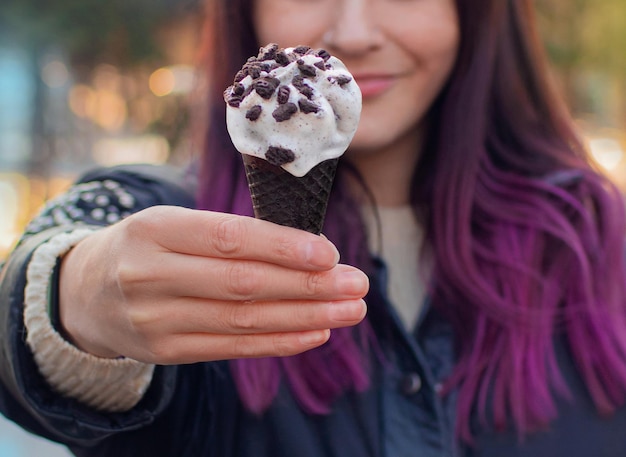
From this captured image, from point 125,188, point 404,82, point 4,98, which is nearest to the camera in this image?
point 125,188

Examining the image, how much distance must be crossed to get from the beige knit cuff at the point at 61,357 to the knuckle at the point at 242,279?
17.2 inches

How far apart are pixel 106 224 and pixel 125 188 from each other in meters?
0.20

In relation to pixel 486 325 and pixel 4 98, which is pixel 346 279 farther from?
pixel 4 98

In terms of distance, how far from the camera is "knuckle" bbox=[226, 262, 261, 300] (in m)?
1.17

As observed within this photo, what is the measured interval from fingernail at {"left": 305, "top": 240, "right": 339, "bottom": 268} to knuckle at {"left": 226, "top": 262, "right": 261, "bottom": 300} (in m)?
0.10

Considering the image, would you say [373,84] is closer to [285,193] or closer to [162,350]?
[285,193]

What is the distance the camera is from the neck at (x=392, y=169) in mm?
2273

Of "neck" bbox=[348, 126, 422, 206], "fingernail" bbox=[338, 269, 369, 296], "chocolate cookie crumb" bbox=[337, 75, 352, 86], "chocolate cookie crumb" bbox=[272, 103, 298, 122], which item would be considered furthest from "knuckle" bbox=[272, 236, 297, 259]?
"neck" bbox=[348, 126, 422, 206]

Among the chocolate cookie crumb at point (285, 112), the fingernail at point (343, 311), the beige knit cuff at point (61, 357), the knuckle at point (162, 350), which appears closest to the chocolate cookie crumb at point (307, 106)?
the chocolate cookie crumb at point (285, 112)

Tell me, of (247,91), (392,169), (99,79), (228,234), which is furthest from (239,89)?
(99,79)

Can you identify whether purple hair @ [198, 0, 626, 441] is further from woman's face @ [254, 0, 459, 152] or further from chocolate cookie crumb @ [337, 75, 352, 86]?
chocolate cookie crumb @ [337, 75, 352, 86]

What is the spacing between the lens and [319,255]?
116 cm

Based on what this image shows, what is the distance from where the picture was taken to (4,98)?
14.1 metres

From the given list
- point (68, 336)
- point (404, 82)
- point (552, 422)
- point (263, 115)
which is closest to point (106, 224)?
point (68, 336)
